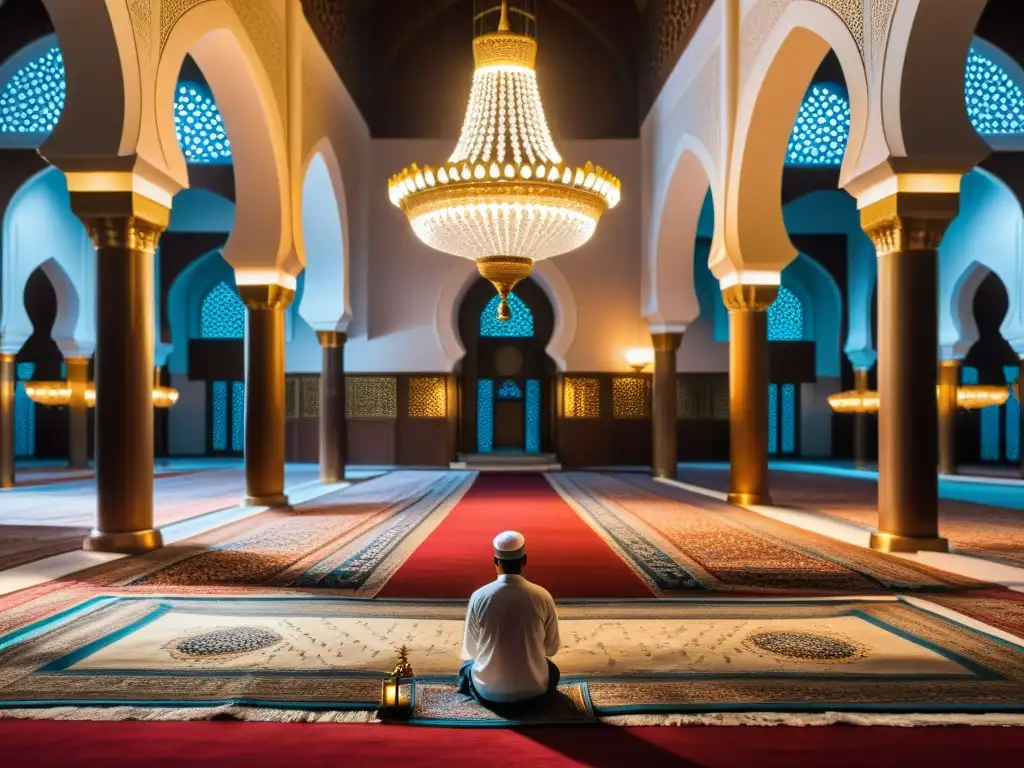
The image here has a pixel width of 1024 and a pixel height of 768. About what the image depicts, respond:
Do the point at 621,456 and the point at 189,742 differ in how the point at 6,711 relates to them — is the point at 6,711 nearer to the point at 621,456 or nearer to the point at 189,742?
the point at 189,742

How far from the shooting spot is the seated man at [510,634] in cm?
216

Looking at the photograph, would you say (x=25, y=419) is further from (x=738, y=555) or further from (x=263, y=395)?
(x=738, y=555)

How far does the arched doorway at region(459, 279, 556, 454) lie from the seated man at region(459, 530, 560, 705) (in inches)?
461

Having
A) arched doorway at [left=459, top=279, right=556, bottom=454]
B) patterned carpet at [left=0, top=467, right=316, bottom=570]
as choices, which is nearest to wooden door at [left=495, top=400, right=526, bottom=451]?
arched doorway at [left=459, top=279, right=556, bottom=454]

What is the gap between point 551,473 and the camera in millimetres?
11367

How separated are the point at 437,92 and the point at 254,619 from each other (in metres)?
9.70

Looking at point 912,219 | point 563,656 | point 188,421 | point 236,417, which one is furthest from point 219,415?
point 563,656

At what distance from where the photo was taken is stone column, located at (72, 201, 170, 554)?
180 inches

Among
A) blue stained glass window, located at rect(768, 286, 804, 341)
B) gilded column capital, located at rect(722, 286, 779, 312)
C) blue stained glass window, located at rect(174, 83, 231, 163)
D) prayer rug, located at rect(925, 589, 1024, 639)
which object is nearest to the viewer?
prayer rug, located at rect(925, 589, 1024, 639)

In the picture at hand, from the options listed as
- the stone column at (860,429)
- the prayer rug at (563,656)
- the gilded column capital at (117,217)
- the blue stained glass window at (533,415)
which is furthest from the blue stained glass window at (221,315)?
the prayer rug at (563,656)

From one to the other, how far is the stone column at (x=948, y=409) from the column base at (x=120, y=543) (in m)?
9.55

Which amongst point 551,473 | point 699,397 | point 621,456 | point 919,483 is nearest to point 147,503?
point 919,483

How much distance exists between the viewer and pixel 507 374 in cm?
1455

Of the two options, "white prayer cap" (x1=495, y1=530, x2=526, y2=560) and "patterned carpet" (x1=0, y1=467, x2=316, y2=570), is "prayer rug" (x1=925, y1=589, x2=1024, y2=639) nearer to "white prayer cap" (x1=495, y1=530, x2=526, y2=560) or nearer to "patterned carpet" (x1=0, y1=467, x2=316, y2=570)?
"white prayer cap" (x1=495, y1=530, x2=526, y2=560)
